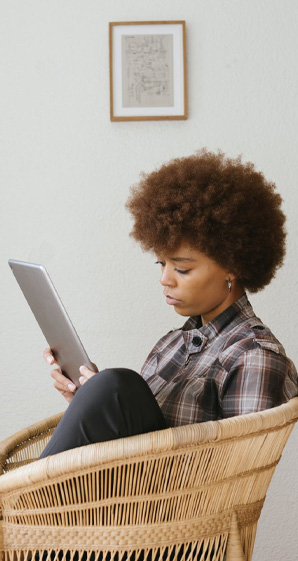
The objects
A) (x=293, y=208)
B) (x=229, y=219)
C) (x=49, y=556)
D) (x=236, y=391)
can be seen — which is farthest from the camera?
(x=293, y=208)

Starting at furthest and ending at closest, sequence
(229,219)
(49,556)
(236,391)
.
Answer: (229,219), (236,391), (49,556)

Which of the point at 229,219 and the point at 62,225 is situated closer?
the point at 229,219

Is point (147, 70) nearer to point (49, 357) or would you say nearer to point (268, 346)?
point (49, 357)

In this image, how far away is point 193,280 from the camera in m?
1.33

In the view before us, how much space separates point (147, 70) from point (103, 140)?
0.79ft

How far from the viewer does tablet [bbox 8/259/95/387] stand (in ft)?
4.03

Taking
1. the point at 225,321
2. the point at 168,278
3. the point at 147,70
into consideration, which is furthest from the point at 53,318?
the point at 147,70

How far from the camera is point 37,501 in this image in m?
0.99

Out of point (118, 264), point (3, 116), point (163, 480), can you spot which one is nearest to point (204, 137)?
point (118, 264)

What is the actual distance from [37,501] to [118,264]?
3.16ft

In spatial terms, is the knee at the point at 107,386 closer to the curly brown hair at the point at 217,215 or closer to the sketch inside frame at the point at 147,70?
the curly brown hair at the point at 217,215

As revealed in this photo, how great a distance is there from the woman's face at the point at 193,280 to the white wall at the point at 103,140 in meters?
0.52

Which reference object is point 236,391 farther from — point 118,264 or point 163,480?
point 118,264

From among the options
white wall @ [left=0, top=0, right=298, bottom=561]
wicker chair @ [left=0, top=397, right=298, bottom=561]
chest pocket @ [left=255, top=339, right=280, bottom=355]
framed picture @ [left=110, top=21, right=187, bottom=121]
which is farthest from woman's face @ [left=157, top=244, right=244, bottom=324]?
framed picture @ [left=110, top=21, right=187, bottom=121]
